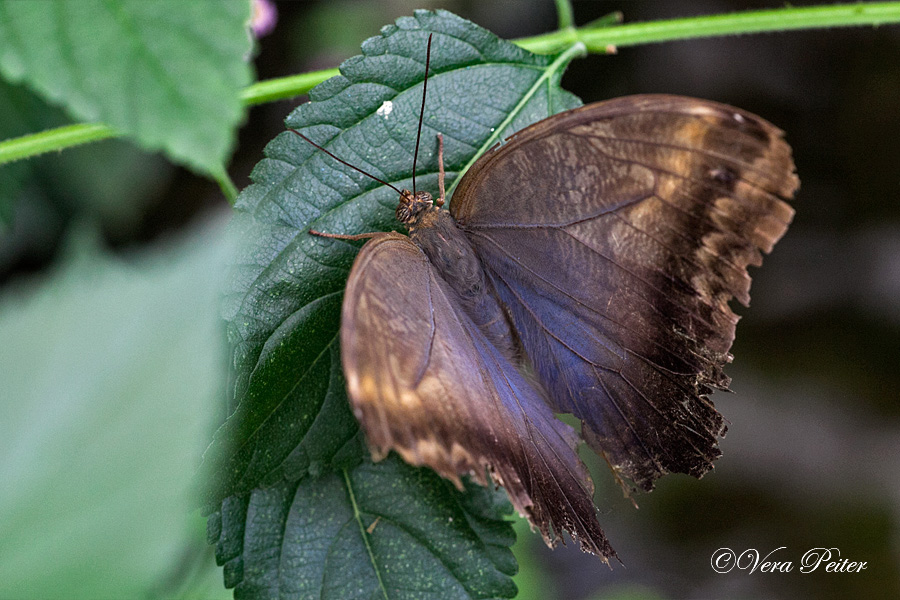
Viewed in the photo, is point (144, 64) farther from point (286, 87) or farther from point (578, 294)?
point (578, 294)

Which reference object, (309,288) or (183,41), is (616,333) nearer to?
(309,288)

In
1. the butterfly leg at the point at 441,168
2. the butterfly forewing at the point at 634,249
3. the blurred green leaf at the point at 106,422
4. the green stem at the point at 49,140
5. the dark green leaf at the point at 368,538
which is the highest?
the green stem at the point at 49,140

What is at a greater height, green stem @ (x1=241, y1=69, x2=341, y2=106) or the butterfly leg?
green stem @ (x1=241, y1=69, x2=341, y2=106)

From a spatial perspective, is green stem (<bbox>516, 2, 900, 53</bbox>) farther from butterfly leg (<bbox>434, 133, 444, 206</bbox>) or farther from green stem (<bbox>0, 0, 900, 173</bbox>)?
butterfly leg (<bbox>434, 133, 444, 206</bbox>)

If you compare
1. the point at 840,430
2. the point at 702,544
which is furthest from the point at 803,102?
the point at 702,544

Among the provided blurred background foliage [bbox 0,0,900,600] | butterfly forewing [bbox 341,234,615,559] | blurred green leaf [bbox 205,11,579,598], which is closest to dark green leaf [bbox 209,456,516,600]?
blurred green leaf [bbox 205,11,579,598]

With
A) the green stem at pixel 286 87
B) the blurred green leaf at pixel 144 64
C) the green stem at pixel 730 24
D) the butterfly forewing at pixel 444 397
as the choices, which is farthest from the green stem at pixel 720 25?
the blurred green leaf at pixel 144 64

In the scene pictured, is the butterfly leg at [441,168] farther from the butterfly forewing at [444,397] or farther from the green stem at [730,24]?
the green stem at [730,24]
